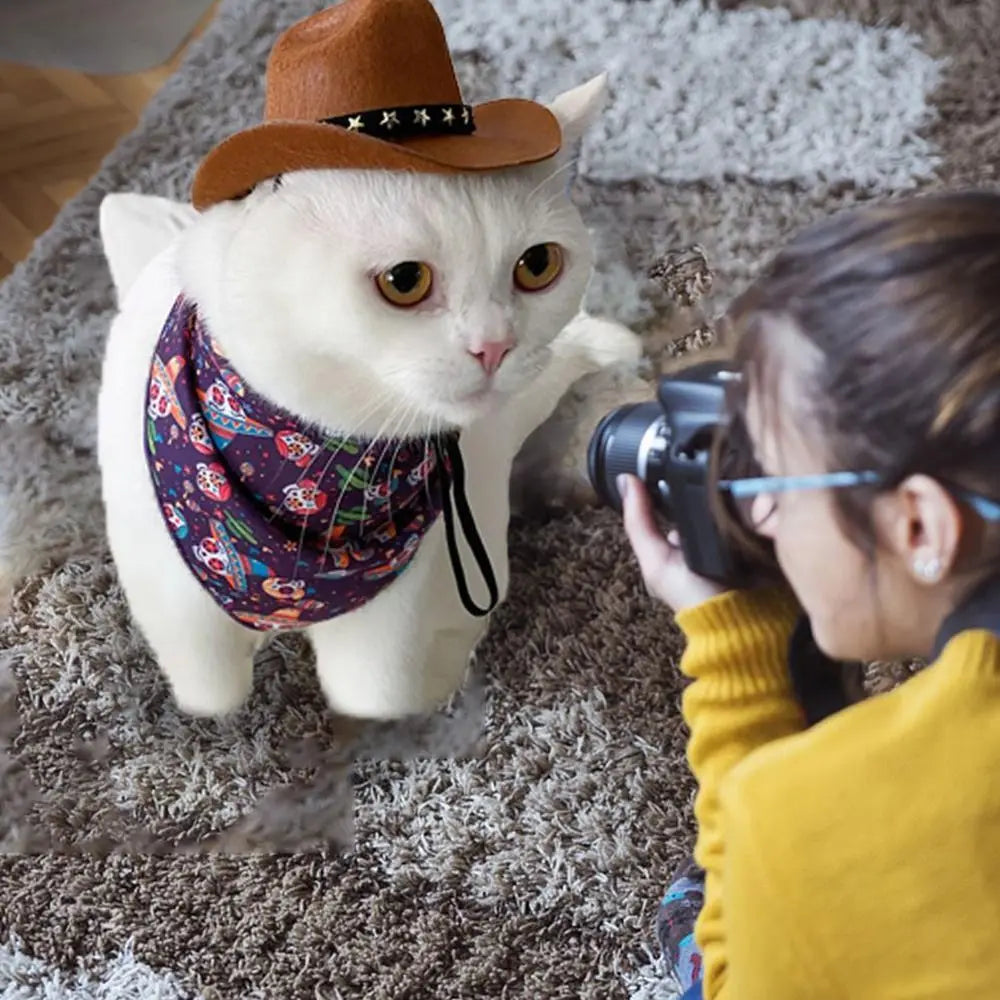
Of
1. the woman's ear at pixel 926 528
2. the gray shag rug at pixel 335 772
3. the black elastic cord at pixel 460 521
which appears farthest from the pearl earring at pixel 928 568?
the gray shag rug at pixel 335 772

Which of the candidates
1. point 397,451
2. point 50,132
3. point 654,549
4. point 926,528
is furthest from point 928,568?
point 50,132

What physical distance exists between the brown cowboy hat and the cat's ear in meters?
0.09

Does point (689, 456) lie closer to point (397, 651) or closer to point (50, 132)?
point (397, 651)

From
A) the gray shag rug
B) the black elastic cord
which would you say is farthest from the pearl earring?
the gray shag rug

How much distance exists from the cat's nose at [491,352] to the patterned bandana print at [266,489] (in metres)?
0.10

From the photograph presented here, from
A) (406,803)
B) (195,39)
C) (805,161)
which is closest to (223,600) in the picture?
(406,803)

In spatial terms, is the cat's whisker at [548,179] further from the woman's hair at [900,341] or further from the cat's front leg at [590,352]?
the cat's front leg at [590,352]

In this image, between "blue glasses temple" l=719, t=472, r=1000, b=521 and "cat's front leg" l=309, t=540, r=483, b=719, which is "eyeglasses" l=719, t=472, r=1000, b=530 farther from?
"cat's front leg" l=309, t=540, r=483, b=719

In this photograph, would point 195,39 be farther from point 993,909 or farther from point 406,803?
point 993,909

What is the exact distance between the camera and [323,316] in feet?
1.76

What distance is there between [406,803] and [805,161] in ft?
2.34

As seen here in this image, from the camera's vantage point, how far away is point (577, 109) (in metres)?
0.63

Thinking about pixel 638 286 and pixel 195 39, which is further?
pixel 195 39

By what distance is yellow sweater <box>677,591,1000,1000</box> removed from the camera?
350mm
